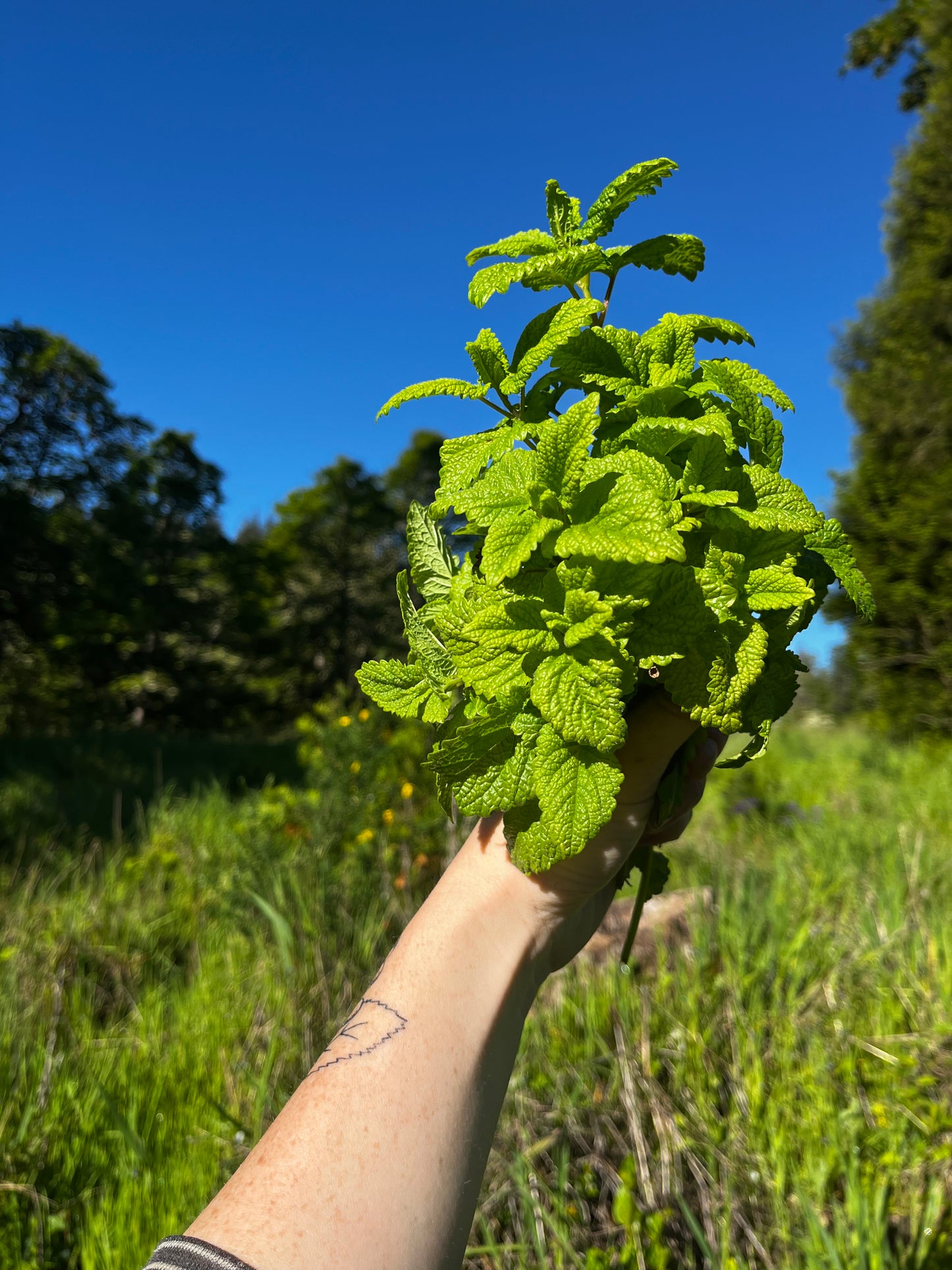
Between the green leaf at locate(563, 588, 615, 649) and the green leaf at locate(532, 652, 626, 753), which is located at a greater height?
the green leaf at locate(563, 588, 615, 649)

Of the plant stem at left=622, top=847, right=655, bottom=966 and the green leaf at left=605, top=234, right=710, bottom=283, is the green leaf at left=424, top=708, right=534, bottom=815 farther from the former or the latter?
the green leaf at left=605, top=234, right=710, bottom=283

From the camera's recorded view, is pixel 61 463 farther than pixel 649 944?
Yes

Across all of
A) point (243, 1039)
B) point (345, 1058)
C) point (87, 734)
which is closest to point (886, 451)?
point (243, 1039)

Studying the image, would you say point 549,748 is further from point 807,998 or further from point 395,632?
point 395,632

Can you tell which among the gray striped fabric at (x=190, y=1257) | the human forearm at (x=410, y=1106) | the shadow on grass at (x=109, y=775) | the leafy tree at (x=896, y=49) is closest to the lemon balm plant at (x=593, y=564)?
the human forearm at (x=410, y=1106)

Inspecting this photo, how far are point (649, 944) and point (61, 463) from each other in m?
17.0

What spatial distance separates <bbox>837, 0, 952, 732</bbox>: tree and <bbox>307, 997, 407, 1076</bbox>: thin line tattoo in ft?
22.1

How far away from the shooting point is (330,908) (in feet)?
8.87

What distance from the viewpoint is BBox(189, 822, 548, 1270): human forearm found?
2.26 ft

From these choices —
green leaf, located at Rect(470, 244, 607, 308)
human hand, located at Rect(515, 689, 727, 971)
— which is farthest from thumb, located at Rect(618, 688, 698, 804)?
green leaf, located at Rect(470, 244, 607, 308)

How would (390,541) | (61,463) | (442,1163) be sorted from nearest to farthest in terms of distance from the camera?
(442,1163) < (61,463) < (390,541)

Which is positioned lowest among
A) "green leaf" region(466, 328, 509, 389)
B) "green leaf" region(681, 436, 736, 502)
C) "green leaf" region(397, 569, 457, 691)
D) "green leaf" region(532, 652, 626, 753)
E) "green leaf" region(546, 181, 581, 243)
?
"green leaf" region(532, 652, 626, 753)

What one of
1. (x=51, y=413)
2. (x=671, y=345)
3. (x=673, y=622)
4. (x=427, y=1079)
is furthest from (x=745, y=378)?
(x=51, y=413)

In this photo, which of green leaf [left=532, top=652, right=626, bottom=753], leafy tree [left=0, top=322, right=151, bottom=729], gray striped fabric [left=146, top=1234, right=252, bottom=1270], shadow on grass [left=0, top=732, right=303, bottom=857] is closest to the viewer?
gray striped fabric [left=146, top=1234, right=252, bottom=1270]
